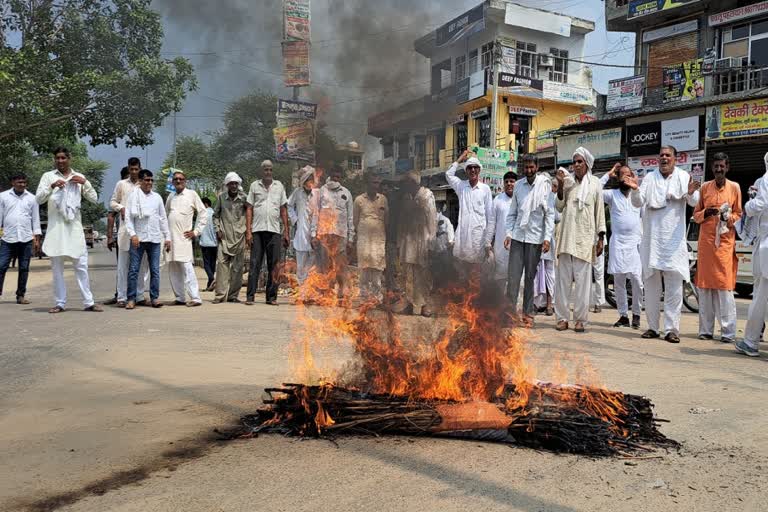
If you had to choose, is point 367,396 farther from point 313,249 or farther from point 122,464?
point 313,249

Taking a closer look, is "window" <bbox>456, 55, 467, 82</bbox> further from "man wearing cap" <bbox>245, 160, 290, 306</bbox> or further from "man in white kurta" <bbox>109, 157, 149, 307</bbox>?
"man in white kurta" <bbox>109, 157, 149, 307</bbox>

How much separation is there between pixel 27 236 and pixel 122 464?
8.60 metres

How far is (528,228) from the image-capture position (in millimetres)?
8234

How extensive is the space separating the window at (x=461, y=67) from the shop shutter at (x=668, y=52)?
19.1m

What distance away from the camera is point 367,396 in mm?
3670

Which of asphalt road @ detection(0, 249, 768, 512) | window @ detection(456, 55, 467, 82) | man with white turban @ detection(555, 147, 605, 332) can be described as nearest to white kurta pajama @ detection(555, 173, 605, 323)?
man with white turban @ detection(555, 147, 605, 332)

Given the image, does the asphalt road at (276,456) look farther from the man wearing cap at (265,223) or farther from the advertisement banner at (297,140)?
the man wearing cap at (265,223)

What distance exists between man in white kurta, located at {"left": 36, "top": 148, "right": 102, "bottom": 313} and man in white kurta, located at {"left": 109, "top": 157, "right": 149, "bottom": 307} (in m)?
0.71

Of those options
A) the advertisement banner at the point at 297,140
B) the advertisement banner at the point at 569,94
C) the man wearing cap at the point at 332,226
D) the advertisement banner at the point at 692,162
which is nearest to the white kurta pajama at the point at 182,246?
the man wearing cap at the point at 332,226

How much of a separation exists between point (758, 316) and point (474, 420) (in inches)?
178

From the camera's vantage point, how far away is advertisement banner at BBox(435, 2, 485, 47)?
465 centimetres

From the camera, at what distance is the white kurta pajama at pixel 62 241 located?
8578 millimetres

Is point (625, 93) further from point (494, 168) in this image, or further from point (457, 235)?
point (457, 235)

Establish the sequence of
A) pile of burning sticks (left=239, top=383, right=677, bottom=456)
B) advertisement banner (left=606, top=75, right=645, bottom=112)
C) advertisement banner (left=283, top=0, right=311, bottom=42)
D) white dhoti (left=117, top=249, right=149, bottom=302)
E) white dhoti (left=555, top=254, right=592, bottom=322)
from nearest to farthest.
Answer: pile of burning sticks (left=239, top=383, right=677, bottom=456) < advertisement banner (left=283, top=0, right=311, bottom=42) < white dhoti (left=555, top=254, right=592, bottom=322) < white dhoti (left=117, top=249, right=149, bottom=302) < advertisement banner (left=606, top=75, right=645, bottom=112)
